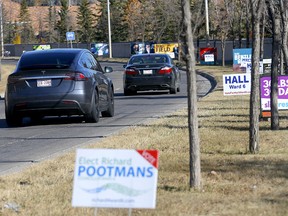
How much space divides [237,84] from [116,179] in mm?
12819

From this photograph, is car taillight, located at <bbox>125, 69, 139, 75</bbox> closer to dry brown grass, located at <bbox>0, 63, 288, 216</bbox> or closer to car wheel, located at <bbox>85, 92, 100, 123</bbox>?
car wheel, located at <bbox>85, 92, 100, 123</bbox>

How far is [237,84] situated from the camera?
18.5 meters

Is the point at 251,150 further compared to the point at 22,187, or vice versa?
the point at 251,150

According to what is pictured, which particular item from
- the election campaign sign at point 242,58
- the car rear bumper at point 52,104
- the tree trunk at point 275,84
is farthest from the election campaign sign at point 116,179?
the election campaign sign at point 242,58

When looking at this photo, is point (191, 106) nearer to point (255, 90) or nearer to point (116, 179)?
point (116, 179)

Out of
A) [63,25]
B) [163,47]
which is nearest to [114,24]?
[63,25]

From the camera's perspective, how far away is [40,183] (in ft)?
27.7

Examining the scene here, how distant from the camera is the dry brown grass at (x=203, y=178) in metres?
7.05

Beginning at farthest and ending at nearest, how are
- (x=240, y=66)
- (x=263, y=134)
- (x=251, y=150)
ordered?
1. (x=240, y=66)
2. (x=263, y=134)
3. (x=251, y=150)

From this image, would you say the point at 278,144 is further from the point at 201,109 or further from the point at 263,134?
the point at 201,109

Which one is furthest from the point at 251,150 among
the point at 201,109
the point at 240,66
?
the point at 240,66

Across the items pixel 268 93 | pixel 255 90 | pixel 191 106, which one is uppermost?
pixel 191 106

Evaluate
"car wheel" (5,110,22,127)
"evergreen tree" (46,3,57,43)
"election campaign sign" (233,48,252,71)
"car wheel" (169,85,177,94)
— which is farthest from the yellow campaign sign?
"car wheel" (5,110,22,127)

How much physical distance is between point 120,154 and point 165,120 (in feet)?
30.6
